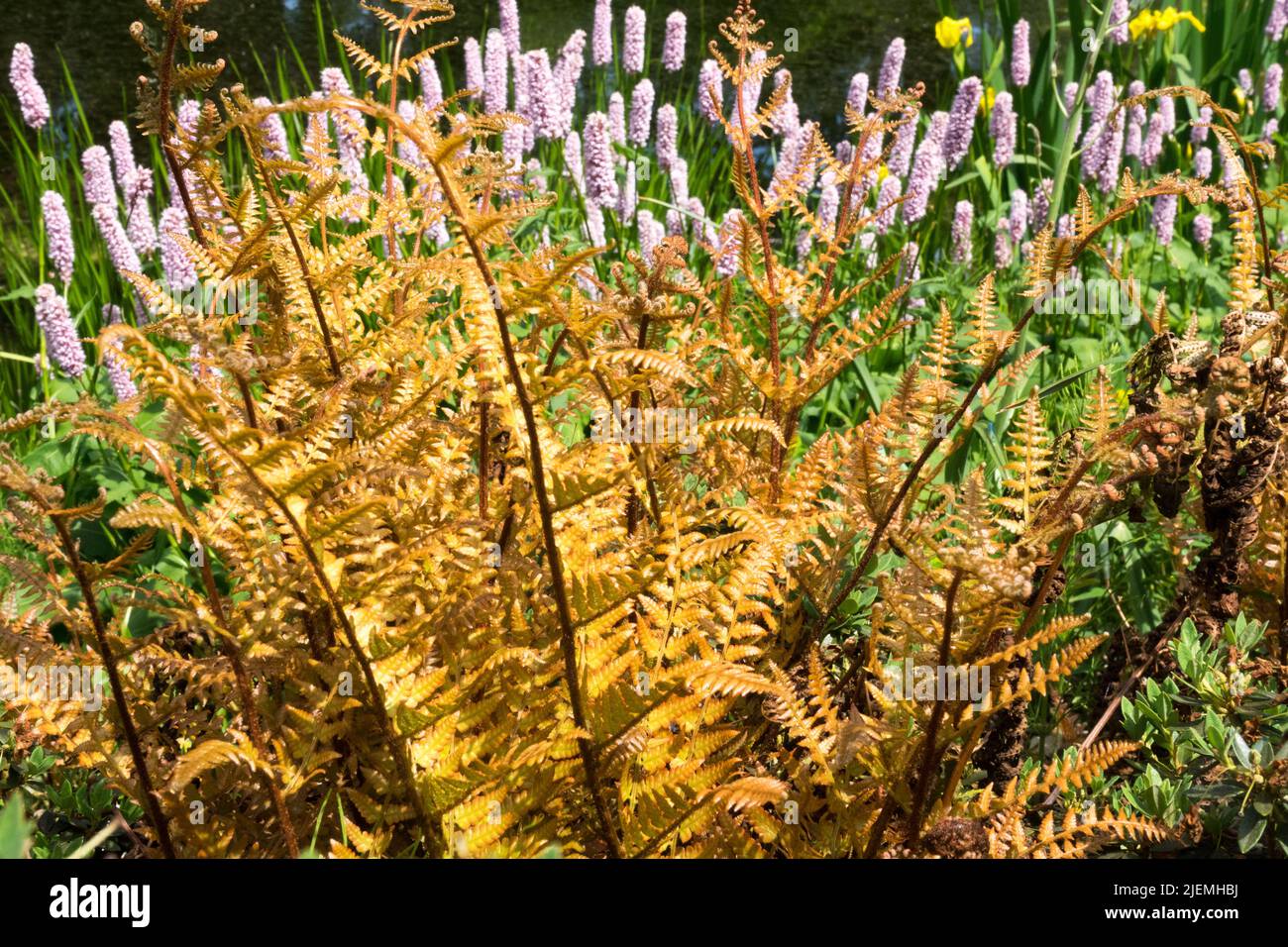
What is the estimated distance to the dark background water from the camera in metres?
6.62

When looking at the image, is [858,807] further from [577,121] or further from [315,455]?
[577,121]

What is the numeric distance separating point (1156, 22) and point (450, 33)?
4.14 meters

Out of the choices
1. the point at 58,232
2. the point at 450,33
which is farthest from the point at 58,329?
the point at 450,33

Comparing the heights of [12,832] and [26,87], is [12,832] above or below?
below

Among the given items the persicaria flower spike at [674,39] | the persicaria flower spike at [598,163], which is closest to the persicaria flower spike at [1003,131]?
the persicaria flower spike at [674,39]

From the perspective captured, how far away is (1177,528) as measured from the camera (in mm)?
1810

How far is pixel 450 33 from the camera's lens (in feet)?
24.4

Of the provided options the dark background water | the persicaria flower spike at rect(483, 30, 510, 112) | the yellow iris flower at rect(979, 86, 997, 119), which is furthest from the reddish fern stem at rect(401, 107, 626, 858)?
the dark background water

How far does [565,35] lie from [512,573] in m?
6.98

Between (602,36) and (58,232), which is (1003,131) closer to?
(602,36)

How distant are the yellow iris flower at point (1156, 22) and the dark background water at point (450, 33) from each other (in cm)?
182

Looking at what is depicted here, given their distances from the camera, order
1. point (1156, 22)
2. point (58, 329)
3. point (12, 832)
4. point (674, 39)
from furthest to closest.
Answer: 1. point (1156, 22)
2. point (674, 39)
3. point (58, 329)
4. point (12, 832)

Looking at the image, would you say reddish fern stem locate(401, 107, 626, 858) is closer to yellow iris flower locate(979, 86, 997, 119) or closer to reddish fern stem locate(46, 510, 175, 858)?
reddish fern stem locate(46, 510, 175, 858)

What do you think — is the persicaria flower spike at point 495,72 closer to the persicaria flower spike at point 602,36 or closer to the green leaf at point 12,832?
the persicaria flower spike at point 602,36
